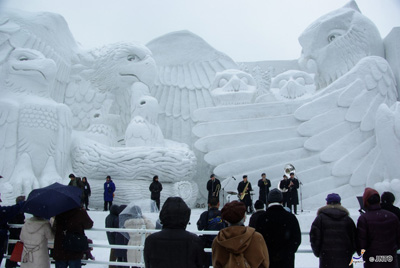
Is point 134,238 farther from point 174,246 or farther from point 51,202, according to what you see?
point 174,246

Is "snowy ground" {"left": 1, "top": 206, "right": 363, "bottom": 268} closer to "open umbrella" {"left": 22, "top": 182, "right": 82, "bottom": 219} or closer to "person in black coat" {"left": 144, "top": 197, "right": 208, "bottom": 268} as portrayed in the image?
"open umbrella" {"left": 22, "top": 182, "right": 82, "bottom": 219}

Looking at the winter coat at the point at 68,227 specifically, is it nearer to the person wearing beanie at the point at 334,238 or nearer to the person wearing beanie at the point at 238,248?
the person wearing beanie at the point at 238,248

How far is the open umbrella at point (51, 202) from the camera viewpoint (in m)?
2.90

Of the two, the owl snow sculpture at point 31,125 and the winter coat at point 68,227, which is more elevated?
the owl snow sculpture at point 31,125

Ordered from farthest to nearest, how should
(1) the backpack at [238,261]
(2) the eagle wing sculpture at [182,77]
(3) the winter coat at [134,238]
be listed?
(2) the eagle wing sculpture at [182,77], (3) the winter coat at [134,238], (1) the backpack at [238,261]

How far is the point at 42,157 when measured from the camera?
264 inches

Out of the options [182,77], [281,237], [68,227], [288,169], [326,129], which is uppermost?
[182,77]

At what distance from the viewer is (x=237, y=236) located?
2076 millimetres

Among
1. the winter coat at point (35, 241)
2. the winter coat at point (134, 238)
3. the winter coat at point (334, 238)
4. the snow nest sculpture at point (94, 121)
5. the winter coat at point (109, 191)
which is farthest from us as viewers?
the snow nest sculpture at point (94, 121)

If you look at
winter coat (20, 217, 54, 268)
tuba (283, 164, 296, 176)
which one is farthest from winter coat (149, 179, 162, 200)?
winter coat (20, 217, 54, 268)

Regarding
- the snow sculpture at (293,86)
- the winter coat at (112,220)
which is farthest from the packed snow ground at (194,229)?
the snow sculpture at (293,86)

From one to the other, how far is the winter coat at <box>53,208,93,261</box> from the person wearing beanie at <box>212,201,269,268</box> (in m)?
1.28

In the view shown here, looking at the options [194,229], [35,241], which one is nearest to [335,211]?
[35,241]

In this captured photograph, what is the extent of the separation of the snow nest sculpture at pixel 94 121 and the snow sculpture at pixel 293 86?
8.67ft
